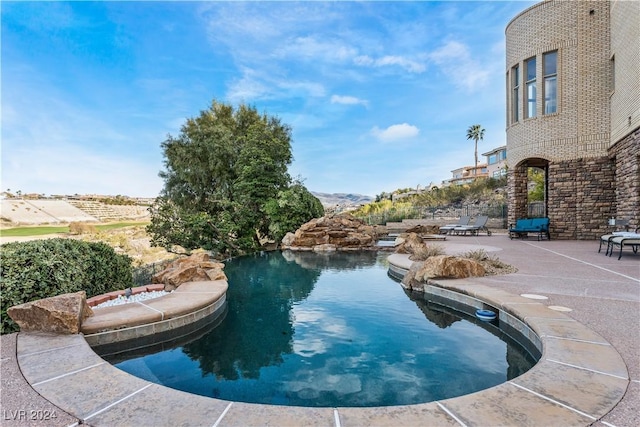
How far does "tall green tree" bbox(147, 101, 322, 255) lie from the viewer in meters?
14.0

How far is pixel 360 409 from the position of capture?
→ 2209 mm

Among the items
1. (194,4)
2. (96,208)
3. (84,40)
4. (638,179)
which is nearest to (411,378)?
(638,179)

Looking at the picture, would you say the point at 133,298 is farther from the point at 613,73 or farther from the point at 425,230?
the point at 613,73

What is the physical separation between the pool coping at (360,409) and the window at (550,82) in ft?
43.8

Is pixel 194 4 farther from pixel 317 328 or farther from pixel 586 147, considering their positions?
pixel 586 147

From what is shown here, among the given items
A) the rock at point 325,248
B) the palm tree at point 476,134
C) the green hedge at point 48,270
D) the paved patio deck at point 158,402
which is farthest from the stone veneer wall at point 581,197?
the palm tree at point 476,134

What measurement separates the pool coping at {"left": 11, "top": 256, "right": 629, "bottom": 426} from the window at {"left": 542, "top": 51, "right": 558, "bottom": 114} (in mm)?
13344

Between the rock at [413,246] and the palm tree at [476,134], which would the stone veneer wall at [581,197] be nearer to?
the rock at [413,246]

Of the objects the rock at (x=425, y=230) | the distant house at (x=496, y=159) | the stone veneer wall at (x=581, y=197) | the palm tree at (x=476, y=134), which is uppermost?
the palm tree at (x=476, y=134)

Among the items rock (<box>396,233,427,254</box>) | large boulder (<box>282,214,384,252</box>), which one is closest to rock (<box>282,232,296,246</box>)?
large boulder (<box>282,214,384,252</box>)

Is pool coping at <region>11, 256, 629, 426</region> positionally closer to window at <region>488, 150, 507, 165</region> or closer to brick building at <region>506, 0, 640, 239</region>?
brick building at <region>506, 0, 640, 239</region>

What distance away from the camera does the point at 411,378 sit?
11.1 feet

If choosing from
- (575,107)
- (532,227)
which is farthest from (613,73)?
(532,227)

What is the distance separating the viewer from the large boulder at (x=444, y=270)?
21.3 feet
